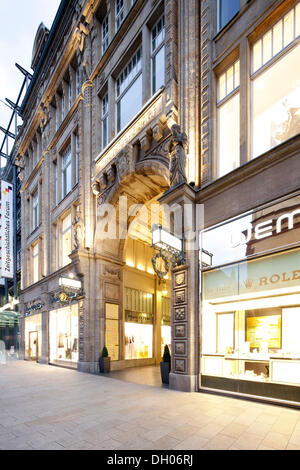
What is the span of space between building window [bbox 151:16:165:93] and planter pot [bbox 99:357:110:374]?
42.5ft

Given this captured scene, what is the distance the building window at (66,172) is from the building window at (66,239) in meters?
2.14

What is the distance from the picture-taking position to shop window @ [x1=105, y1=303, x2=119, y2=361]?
15.7 metres

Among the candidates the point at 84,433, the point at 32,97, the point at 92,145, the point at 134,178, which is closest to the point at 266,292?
the point at 84,433

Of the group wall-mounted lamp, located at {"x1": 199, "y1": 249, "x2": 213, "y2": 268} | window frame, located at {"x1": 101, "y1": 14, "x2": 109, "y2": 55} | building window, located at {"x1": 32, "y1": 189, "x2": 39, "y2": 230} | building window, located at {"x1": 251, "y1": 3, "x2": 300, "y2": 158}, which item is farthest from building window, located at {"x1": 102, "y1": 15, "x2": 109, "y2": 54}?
building window, located at {"x1": 32, "y1": 189, "x2": 39, "y2": 230}

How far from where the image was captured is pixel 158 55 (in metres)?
13.2

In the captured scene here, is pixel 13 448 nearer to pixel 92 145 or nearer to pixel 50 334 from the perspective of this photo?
pixel 92 145

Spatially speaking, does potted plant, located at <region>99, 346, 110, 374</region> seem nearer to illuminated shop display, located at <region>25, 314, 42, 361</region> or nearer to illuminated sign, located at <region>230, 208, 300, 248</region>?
illuminated sign, located at <region>230, 208, 300, 248</region>

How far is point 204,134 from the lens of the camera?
1024 cm

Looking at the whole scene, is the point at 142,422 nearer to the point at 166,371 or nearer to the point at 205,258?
the point at 166,371

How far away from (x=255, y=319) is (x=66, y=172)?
17812mm

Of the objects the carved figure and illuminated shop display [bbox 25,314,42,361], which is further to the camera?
illuminated shop display [bbox 25,314,42,361]

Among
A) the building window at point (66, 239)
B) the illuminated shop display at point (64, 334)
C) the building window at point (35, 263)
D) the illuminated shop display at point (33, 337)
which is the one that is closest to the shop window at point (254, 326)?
the illuminated shop display at point (64, 334)

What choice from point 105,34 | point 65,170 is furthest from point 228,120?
point 65,170

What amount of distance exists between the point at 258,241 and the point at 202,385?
473cm
